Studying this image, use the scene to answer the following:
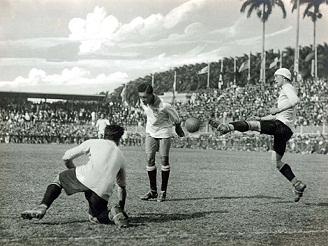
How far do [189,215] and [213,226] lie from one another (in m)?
0.75

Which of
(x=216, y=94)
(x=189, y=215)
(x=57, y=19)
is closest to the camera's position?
(x=189, y=215)

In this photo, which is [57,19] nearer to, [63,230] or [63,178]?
[63,178]

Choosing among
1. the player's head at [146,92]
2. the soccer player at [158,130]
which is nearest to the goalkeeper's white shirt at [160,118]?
the soccer player at [158,130]

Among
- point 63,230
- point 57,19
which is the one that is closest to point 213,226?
point 63,230

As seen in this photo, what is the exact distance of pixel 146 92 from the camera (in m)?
7.86

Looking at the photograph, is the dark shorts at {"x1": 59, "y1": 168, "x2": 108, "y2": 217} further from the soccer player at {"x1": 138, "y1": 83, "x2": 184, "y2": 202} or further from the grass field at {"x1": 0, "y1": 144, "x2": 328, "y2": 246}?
the soccer player at {"x1": 138, "y1": 83, "x2": 184, "y2": 202}

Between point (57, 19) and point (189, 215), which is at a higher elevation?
point (57, 19)

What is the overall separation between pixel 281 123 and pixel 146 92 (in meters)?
2.04

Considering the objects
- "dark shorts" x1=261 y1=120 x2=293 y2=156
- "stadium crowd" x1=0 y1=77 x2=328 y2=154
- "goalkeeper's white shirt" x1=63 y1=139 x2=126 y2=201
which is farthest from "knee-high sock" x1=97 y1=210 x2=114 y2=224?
"stadium crowd" x1=0 y1=77 x2=328 y2=154

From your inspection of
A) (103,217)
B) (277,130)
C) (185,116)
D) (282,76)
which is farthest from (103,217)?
(185,116)

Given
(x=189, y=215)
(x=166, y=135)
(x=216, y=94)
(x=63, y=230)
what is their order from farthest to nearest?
(x=216, y=94)
(x=166, y=135)
(x=189, y=215)
(x=63, y=230)

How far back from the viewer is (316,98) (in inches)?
1305

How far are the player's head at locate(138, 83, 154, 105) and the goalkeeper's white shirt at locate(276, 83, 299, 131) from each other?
1889mm

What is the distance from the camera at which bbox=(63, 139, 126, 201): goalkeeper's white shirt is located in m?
5.79
